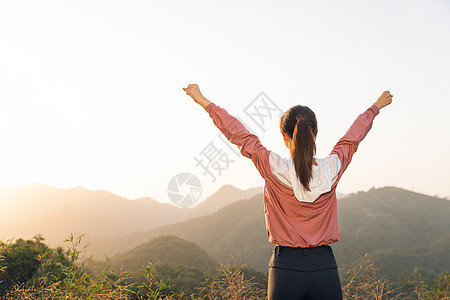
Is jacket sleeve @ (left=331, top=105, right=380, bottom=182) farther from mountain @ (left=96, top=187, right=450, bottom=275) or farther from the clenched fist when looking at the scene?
mountain @ (left=96, top=187, right=450, bottom=275)

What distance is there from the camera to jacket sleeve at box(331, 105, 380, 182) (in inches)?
76.9

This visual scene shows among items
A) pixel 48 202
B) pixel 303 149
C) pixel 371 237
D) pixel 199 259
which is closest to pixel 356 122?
pixel 303 149

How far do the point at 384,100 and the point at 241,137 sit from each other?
1096mm

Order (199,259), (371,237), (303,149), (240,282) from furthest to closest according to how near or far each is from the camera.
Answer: (371,237)
(199,259)
(240,282)
(303,149)

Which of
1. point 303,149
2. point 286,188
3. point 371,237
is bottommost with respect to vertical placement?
point 371,237

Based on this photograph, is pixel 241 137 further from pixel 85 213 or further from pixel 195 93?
pixel 85 213

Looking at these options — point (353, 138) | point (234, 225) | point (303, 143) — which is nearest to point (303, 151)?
point (303, 143)

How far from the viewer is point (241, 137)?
6.07 ft

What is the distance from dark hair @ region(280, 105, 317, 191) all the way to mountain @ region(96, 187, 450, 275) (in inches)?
1593

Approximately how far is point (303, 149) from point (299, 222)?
0.38 m

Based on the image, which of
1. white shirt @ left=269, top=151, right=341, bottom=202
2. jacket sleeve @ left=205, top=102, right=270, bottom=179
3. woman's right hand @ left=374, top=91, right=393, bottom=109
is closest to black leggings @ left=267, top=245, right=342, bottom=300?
white shirt @ left=269, top=151, right=341, bottom=202

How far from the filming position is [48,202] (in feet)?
240

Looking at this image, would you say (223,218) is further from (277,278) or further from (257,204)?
(277,278)

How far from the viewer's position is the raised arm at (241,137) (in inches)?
70.9
